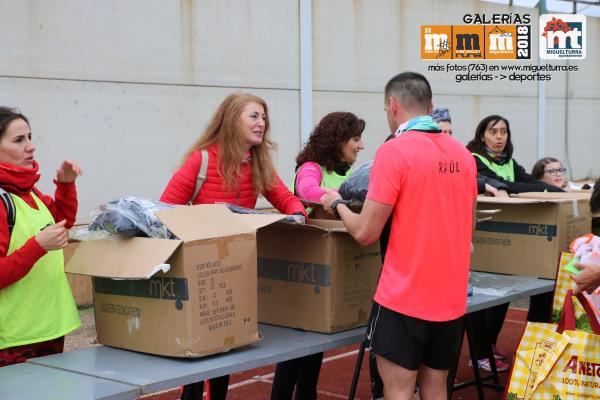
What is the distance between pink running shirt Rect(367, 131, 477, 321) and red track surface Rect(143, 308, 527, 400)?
2.29m

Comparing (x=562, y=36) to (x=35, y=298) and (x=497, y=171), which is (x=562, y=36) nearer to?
(x=497, y=171)

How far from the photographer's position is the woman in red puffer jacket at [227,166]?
371cm

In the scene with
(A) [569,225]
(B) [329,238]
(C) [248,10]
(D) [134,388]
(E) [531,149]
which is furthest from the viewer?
(E) [531,149]

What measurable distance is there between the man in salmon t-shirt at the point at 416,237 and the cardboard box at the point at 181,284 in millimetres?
468

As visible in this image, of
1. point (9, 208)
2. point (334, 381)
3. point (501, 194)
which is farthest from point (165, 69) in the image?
point (9, 208)

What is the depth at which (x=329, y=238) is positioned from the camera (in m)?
3.29

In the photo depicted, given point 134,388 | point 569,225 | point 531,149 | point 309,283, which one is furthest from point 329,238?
point 531,149

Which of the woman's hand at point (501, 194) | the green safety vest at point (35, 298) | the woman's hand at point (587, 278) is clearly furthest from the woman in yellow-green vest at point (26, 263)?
the woman's hand at point (501, 194)

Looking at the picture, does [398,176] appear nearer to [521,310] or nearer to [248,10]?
[521,310]

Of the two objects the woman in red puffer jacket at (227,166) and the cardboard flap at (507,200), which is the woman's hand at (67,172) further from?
the cardboard flap at (507,200)

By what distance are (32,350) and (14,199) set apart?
1.82 ft

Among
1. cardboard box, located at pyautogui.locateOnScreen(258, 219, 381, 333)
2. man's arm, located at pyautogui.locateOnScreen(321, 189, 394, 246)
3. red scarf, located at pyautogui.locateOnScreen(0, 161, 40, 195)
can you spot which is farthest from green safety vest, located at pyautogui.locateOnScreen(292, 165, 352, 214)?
red scarf, located at pyautogui.locateOnScreen(0, 161, 40, 195)

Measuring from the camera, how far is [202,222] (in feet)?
9.71

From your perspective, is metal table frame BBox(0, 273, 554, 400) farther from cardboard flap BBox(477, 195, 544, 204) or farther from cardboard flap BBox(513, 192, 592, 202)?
cardboard flap BBox(513, 192, 592, 202)
